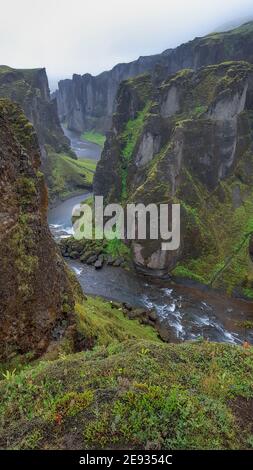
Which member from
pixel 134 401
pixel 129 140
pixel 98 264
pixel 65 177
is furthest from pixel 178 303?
pixel 65 177

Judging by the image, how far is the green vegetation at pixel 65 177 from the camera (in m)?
123

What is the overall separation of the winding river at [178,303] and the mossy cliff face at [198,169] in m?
3.34

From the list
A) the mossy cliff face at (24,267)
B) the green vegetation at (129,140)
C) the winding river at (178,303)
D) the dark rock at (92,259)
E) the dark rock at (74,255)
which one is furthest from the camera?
the green vegetation at (129,140)

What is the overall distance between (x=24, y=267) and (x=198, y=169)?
59298 mm

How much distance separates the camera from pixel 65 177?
427 feet

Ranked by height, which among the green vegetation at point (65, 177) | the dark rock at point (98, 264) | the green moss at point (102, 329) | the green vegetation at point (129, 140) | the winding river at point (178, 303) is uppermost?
the green vegetation at point (129, 140)

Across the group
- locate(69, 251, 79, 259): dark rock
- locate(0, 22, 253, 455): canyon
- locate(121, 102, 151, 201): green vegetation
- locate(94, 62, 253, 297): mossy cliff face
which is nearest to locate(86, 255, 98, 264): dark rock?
locate(0, 22, 253, 455): canyon

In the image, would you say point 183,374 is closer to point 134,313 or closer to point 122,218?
point 134,313

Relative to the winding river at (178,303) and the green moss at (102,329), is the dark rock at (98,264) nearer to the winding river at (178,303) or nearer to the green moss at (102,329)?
the winding river at (178,303)

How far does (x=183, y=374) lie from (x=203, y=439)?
2584 mm

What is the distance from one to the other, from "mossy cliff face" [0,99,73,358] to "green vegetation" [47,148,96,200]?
93.9 m

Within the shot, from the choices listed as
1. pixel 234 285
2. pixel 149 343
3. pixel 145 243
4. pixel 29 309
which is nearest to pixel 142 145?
pixel 145 243

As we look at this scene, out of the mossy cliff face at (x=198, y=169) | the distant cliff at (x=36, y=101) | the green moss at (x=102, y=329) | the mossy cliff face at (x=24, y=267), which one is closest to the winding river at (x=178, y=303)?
the mossy cliff face at (x=198, y=169)

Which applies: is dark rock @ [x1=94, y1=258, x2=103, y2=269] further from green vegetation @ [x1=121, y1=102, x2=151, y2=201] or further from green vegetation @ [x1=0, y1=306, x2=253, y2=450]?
green vegetation @ [x1=0, y1=306, x2=253, y2=450]
